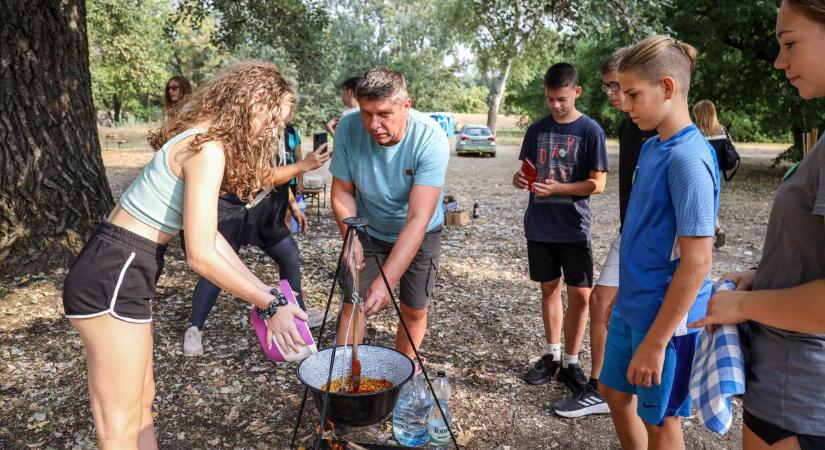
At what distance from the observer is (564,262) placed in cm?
348

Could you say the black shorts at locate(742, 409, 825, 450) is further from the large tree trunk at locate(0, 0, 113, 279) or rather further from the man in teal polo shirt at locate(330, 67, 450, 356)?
the large tree trunk at locate(0, 0, 113, 279)

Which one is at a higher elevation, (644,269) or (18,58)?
(18,58)

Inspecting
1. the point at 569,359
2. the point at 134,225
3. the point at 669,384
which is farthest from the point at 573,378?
the point at 134,225

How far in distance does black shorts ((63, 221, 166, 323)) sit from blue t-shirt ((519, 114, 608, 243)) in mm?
2256

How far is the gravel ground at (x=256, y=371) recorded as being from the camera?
308cm

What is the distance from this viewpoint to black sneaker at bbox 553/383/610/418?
3.26 m

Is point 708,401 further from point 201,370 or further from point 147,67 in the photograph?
point 147,67

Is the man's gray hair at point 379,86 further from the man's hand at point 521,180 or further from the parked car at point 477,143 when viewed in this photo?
the parked car at point 477,143

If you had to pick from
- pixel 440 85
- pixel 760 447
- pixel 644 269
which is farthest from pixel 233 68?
pixel 440 85

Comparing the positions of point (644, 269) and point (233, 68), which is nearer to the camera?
point (644, 269)

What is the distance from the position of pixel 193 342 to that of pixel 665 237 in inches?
126

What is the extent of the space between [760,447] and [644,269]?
2.25 feet

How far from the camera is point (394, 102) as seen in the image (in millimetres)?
2797

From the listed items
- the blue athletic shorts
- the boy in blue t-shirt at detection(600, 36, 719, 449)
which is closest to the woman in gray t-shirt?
the boy in blue t-shirt at detection(600, 36, 719, 449)
